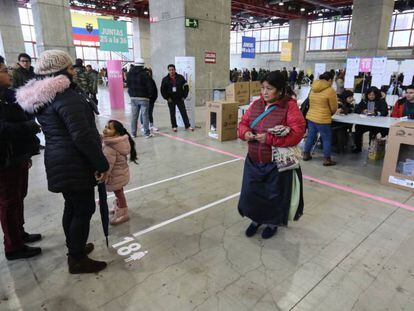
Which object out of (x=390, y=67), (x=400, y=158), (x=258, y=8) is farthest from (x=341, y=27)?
(x=400, y=158)

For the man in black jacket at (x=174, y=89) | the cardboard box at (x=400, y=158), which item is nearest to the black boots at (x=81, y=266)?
the cardboard box at (x=400, y=158)

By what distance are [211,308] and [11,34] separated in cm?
2112

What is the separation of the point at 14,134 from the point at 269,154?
187 centimetres

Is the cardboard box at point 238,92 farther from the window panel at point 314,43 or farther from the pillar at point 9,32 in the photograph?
the window panel at point 314,43

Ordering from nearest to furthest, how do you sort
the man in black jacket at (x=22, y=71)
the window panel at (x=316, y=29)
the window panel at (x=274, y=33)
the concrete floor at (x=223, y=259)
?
the concrete floor at (x=223, y=259)
the man in black jacket at (x=22, y=71)
the window panel at (x=316, y=29)
the window panel at (x=274, y=33)

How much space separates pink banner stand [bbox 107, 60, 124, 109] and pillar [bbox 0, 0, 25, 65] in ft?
36.4

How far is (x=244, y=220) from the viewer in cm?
295

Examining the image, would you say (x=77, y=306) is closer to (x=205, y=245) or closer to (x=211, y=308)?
(x=211, y=308)

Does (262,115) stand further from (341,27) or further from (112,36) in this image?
(341,27)

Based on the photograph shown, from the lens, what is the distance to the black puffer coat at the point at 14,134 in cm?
203

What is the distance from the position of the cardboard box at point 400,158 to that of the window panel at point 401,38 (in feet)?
78.7

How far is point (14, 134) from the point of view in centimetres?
207

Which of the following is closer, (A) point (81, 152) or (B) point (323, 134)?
(A) point (81, 152)

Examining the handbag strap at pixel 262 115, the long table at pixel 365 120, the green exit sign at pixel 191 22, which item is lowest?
the long table at pixel 365 120
